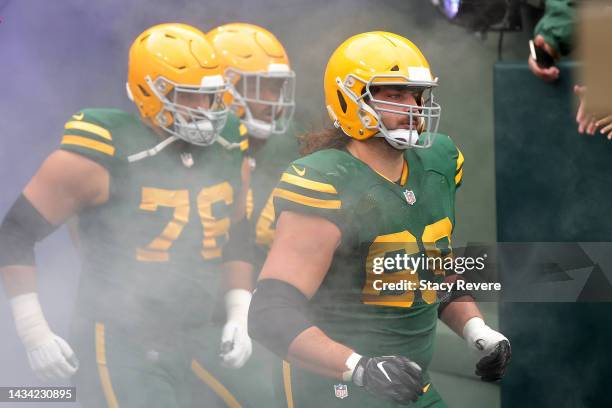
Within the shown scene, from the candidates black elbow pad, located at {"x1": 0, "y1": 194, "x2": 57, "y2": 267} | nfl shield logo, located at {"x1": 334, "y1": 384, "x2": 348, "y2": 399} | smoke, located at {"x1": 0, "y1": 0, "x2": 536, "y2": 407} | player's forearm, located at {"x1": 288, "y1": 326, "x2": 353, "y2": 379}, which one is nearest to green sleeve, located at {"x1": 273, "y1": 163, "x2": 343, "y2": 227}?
player's forearm, located at {"x1": 288, "y1": 326, "x2": 353, "y2": 379}

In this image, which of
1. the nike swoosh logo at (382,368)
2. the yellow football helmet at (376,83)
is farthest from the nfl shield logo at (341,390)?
the yellow football helmet at (376,83)

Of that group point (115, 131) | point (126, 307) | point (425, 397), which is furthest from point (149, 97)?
point (425, 397)

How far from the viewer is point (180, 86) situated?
316cm

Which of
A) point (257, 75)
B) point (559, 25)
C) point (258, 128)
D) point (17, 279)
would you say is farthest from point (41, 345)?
point (559, 25)

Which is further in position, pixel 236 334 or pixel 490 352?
pixel 236 334

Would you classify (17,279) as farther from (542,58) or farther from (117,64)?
(542,58)

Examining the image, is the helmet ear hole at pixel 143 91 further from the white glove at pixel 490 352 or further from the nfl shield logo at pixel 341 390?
the white glove at pixel 490 352

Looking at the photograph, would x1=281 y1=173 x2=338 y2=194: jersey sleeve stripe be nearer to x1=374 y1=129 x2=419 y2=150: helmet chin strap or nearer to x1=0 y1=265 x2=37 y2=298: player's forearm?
x1=374 y1=129 x2=419 y2=150: helmet chin strap

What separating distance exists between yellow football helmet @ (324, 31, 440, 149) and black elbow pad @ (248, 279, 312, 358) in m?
0.42

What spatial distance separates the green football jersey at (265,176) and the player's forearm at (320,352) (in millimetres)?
1506

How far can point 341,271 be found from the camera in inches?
95.5

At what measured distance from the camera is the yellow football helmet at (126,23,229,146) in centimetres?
312

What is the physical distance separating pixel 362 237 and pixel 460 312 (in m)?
0.38

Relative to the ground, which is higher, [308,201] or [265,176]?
[308,201]
